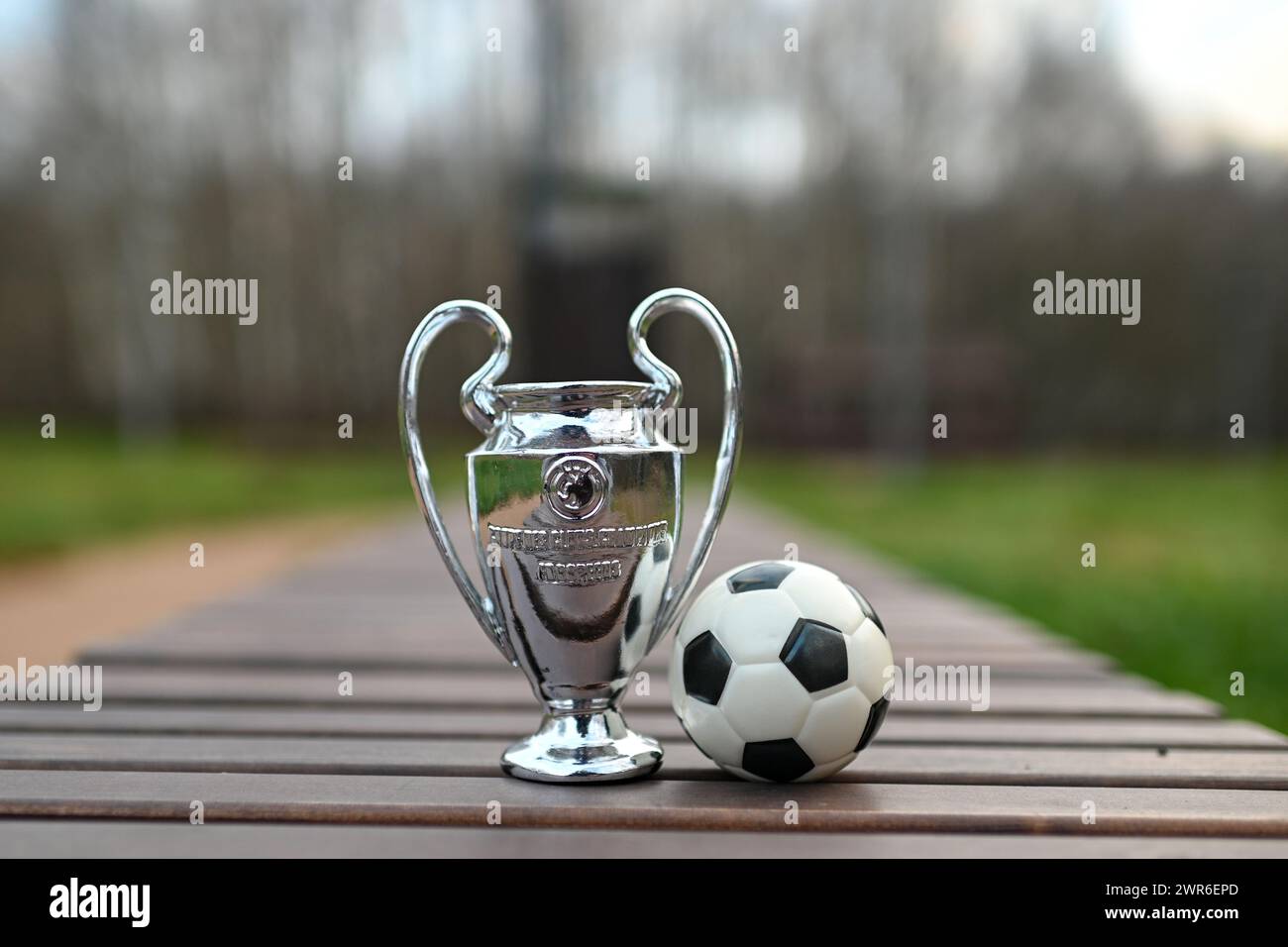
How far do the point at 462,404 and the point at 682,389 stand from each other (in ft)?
0.95

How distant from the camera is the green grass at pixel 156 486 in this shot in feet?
27.2

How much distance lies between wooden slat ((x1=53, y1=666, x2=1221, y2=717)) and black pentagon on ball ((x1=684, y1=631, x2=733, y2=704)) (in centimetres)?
59

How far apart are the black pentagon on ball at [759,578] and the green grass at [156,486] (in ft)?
21.2

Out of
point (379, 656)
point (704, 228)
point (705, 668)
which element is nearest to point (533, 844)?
Result: point (705, 668)

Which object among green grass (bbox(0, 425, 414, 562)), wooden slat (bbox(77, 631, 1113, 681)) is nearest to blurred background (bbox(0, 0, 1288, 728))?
green grass (bbox(0, 425, 414, 562))

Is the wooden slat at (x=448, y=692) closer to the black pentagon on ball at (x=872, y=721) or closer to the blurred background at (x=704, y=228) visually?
the black pentagon on ball at (x=872, y=721)

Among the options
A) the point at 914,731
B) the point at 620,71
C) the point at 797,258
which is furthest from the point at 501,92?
the point at 914,731

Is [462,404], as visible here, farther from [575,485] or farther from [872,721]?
[872,721]

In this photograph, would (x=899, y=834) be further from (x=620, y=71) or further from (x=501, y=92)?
(x=501, y=92)

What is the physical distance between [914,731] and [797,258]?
19899mm

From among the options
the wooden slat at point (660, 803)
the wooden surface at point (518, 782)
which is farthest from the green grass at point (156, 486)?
the wooden slat at point (660, 803)

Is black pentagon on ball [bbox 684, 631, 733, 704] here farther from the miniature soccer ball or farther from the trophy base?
the trophy base

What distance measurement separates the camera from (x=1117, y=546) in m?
7.36

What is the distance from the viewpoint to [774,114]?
19625 millimetres
